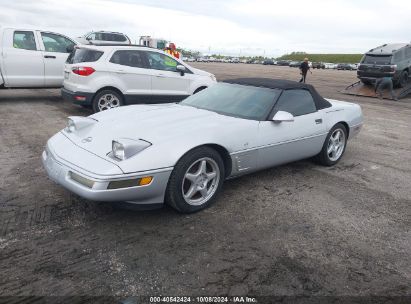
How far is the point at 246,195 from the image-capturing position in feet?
14.1

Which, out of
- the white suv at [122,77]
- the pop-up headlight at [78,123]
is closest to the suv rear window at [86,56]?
the white suv at [122,77]

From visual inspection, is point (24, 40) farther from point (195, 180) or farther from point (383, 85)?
point (383, 85)

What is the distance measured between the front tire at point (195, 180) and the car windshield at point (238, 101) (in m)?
0.81

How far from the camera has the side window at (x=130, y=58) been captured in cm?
816

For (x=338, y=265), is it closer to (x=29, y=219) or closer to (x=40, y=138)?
(x=29, y=219)

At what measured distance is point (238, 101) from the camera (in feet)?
15.2

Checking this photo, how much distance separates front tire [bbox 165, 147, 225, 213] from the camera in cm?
348

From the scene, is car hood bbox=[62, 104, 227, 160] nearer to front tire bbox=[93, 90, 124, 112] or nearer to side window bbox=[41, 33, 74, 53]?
front tire bbox=[93, 90, 124, 112]

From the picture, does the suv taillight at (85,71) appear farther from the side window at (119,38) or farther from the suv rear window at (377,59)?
the side window at (119,38)

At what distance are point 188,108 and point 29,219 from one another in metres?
2.23

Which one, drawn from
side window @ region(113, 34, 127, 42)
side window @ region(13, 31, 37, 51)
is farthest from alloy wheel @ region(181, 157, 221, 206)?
side window @ region(113, 34, 127, 42)

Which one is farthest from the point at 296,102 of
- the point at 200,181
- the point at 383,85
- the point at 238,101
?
the point at 383,85

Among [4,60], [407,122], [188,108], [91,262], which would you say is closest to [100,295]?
[91,262]

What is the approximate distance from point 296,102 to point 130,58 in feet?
15.6
